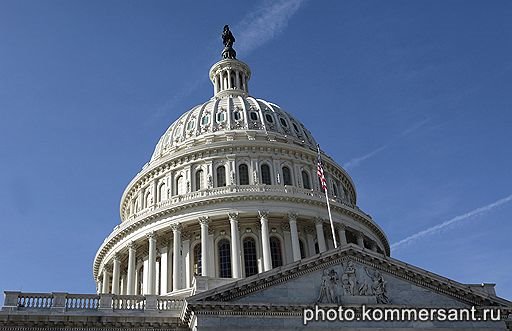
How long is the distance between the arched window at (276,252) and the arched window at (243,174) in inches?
262

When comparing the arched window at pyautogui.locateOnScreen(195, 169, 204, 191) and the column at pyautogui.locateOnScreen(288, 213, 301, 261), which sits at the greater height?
the arched window at pyautogui.locateOnScreen(195, 169, 204, 191)

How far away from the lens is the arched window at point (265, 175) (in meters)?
59.5

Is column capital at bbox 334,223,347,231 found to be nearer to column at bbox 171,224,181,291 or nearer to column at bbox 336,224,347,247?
column at bbox 336,224,347,247

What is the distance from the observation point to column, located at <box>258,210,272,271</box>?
51688 millimetres

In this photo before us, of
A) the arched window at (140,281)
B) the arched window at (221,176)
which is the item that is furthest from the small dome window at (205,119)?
the arched window at (140,281)

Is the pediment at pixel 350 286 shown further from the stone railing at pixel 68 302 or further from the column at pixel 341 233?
the column at pixel 341 233

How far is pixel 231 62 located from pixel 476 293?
49914mm

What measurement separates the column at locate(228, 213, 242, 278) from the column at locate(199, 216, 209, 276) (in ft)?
7.05

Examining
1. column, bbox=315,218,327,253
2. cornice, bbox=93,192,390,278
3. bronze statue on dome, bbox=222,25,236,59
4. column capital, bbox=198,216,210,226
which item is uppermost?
bronze statue on dome, bbox=222,25,236,59

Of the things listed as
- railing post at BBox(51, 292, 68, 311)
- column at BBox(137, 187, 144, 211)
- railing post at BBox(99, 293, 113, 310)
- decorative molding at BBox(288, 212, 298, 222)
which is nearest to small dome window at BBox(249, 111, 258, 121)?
column at BBox(137, 187, 144, 211)

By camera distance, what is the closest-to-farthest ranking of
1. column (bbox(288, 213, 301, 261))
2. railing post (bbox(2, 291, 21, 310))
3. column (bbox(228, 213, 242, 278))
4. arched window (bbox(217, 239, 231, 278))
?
railing post (bbox(2, 291, 21, 310)) < column (bbox(228, 213, 242, 278)) < arched window (bbox(217, 239, 231, 278)) < column (bbox(288, 213, 301, 261))

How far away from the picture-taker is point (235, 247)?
52.3m

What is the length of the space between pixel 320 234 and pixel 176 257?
41.5 feet

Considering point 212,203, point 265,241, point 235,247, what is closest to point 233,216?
point 212,203
